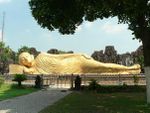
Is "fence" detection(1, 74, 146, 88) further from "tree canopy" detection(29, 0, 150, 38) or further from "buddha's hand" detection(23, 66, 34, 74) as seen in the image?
"tree canopy" detection(29, 0, 150, 38)

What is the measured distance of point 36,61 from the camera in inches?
1704

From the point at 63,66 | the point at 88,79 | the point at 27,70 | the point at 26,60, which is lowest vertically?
the point at 88,79

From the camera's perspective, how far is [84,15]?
19.7 meters

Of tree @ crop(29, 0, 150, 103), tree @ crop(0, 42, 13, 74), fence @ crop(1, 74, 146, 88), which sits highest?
tree @ crop(0, 42, 13, 74)

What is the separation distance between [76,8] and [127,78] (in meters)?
16.8

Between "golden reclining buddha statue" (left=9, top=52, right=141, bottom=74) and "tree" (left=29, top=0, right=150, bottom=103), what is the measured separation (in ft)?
74.6

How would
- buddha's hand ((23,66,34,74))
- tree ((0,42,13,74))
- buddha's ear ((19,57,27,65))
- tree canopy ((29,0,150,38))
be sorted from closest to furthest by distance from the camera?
tree canopy ((29,0,150,38)), buddha's hand ((23,66,34,74)), buddha's ear ((19,57,27,65)), tree ((0,42,13,74))

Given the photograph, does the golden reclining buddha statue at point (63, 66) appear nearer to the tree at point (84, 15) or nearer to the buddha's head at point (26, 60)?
the buddha's head at point (26, 60)

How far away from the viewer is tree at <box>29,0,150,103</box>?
1665 cm

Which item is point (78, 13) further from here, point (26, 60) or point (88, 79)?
point (26, 60)

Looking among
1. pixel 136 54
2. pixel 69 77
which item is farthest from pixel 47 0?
pixel 136 54

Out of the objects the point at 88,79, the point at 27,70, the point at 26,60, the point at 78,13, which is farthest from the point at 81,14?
the point at 26,60

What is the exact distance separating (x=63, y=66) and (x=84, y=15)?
2374 cm

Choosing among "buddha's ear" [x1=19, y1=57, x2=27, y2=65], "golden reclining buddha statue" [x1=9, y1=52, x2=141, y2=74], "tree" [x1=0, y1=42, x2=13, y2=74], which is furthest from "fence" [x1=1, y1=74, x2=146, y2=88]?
"tree" [x1=0, y1=42, x2=13, y2=74]
